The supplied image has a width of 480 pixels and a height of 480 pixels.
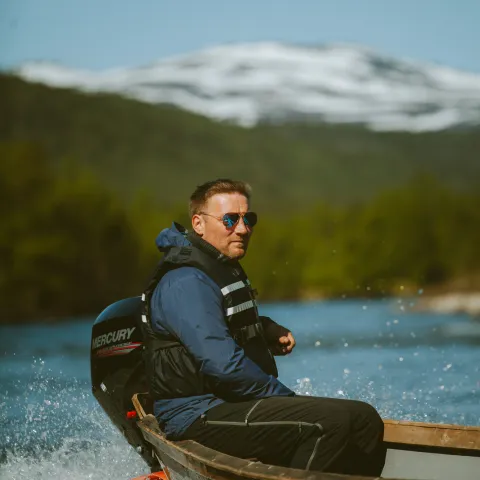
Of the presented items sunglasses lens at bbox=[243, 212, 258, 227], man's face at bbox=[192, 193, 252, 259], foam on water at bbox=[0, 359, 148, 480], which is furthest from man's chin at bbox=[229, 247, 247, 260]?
foam on water at bbox=[0, 359, 148, 480]

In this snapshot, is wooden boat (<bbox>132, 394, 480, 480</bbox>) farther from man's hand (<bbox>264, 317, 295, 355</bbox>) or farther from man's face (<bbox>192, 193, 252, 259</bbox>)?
man's face (<bbox>192, 193, 252, 259</bbox>)

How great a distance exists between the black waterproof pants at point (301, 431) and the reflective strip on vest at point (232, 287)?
60 centimetres

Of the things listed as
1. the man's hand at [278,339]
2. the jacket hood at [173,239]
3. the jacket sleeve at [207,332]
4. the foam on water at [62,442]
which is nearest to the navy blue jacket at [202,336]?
the jacket sleeve at [207,332]

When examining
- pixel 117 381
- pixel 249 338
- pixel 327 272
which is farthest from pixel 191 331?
pixel 327 272

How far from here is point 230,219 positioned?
5.04 meters

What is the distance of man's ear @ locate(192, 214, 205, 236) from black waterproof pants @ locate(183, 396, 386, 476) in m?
0.97

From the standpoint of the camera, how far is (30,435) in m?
9.56

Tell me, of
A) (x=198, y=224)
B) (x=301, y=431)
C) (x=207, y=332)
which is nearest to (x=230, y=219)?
(x=198, y=224)

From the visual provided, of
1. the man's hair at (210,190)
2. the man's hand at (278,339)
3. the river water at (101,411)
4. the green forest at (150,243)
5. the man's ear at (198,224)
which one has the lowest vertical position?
the green forest at (150,243)

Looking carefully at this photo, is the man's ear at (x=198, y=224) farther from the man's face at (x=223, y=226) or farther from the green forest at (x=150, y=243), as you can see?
the green forest at (x=150, y=243)

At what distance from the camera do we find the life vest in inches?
191

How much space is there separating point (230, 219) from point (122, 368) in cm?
188

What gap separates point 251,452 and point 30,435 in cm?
526

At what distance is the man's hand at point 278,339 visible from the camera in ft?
18.7
